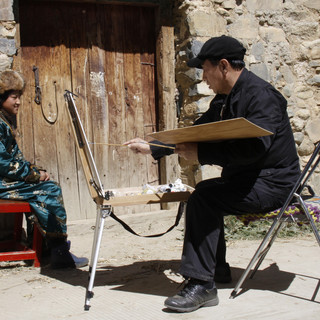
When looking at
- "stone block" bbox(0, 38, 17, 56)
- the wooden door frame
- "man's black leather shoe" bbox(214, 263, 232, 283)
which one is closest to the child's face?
"stone block" bbox(0, 38, 17, 56)

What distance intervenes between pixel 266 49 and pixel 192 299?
10.7ft

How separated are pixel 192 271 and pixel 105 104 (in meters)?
2.59

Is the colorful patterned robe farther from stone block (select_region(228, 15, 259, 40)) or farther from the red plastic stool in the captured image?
stone block (select_region(228, 15, 259, 40))

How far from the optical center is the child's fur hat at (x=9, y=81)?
3814 millimetres

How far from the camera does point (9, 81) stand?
12.5 ft

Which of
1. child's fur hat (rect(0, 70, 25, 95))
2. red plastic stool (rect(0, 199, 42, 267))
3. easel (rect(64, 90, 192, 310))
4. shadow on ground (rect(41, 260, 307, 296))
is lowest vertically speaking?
shadow on ground (rect(41, 260, 307, 296))

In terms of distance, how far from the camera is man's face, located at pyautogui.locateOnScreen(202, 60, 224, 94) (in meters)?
2.93

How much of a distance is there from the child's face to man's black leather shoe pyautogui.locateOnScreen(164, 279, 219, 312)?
203 cm

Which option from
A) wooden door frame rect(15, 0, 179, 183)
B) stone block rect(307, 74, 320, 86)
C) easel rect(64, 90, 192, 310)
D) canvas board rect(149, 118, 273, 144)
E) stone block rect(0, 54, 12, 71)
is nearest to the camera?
canvas board rect(149, 118, 273, 144)

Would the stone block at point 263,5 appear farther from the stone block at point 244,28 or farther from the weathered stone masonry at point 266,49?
the stone block at point 244,28

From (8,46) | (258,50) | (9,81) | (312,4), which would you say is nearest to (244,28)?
(258,50)

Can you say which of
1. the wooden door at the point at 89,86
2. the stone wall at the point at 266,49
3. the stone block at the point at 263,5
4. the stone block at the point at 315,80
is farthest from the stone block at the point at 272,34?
the wooden door at the point at 89,86

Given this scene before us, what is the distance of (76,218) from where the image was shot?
15.9ft

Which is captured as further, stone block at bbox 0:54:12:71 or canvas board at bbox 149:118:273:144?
stone block at bbox 0:54:12:71
